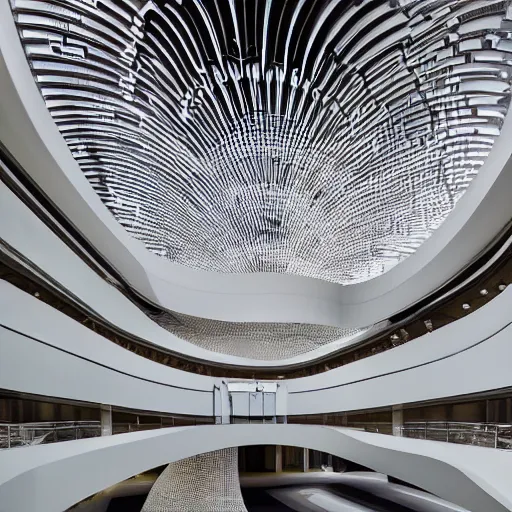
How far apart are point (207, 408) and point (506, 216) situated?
16423 mm

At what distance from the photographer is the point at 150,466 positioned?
12.0m

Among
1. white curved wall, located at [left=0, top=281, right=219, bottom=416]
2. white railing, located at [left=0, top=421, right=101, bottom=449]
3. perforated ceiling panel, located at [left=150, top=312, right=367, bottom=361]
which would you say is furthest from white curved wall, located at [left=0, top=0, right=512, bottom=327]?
white railing, located at [left=0, top=421, right=101, bottom=449]

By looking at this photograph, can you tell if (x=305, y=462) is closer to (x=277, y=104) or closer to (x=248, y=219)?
(x=248, y=219)

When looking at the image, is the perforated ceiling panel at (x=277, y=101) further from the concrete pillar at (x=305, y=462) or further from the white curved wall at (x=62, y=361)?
the concrete pillar at (x=305, y=462)

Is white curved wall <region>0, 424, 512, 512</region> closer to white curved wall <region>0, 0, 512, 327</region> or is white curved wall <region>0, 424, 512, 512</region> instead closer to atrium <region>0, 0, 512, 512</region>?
atrium <region>0, 0, 512, 512</region>

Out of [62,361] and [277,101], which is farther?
[277,101]

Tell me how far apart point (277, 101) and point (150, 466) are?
22.7ft

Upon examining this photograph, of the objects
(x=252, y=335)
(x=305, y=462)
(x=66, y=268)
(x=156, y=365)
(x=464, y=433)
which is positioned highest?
(x=252, y=335)

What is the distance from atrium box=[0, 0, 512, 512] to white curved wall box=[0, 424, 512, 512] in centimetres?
4

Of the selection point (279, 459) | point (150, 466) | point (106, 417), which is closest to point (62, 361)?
point (150, 466)

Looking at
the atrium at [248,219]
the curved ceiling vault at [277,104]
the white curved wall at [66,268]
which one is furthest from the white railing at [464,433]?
the white curved wall at [66,268]

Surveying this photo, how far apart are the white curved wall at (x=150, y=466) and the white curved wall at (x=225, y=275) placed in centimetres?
334

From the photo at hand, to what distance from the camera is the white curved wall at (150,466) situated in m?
5.75

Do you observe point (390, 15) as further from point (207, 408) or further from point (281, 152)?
point (207, 408)
